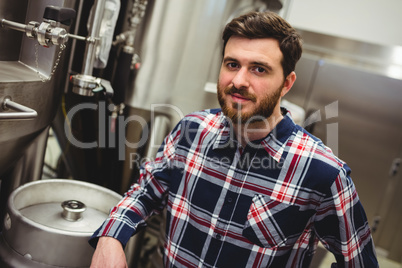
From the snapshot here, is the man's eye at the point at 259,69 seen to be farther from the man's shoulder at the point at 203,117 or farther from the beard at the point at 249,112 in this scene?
the man's shoulder at the point at 203,117

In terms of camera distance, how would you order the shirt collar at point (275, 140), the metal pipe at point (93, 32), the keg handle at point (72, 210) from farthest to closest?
the metal pipe at point (93, 32) < the keg handle at point (72, 210) < the shirt collar at point (275, 140)

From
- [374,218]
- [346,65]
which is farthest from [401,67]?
[374,218]

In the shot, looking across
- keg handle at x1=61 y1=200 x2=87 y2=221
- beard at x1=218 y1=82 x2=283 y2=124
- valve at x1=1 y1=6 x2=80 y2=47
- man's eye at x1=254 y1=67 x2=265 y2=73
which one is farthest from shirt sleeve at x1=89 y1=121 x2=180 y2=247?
valve at x1=1 y1=6 x2=80 y2=47

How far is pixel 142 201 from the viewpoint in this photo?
3.97ft

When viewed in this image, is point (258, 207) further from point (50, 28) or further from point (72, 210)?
point (50, 28)

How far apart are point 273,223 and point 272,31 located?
22.6 inches

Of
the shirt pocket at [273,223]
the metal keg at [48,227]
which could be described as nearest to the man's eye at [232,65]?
the shirt pocket at [273,223]

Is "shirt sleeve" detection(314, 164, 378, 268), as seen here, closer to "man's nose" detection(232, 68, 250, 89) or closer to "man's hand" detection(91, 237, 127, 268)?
"man's nose" detection(232, 68, 250, 89)

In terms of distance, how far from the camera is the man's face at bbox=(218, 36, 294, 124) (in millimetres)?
1081

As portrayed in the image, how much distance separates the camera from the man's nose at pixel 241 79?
1.07m

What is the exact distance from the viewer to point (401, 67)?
315 centimetres

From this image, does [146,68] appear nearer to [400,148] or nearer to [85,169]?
[85,169]

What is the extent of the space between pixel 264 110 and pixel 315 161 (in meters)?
0.21

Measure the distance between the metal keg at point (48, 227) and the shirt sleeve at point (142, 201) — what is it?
0.31ft
